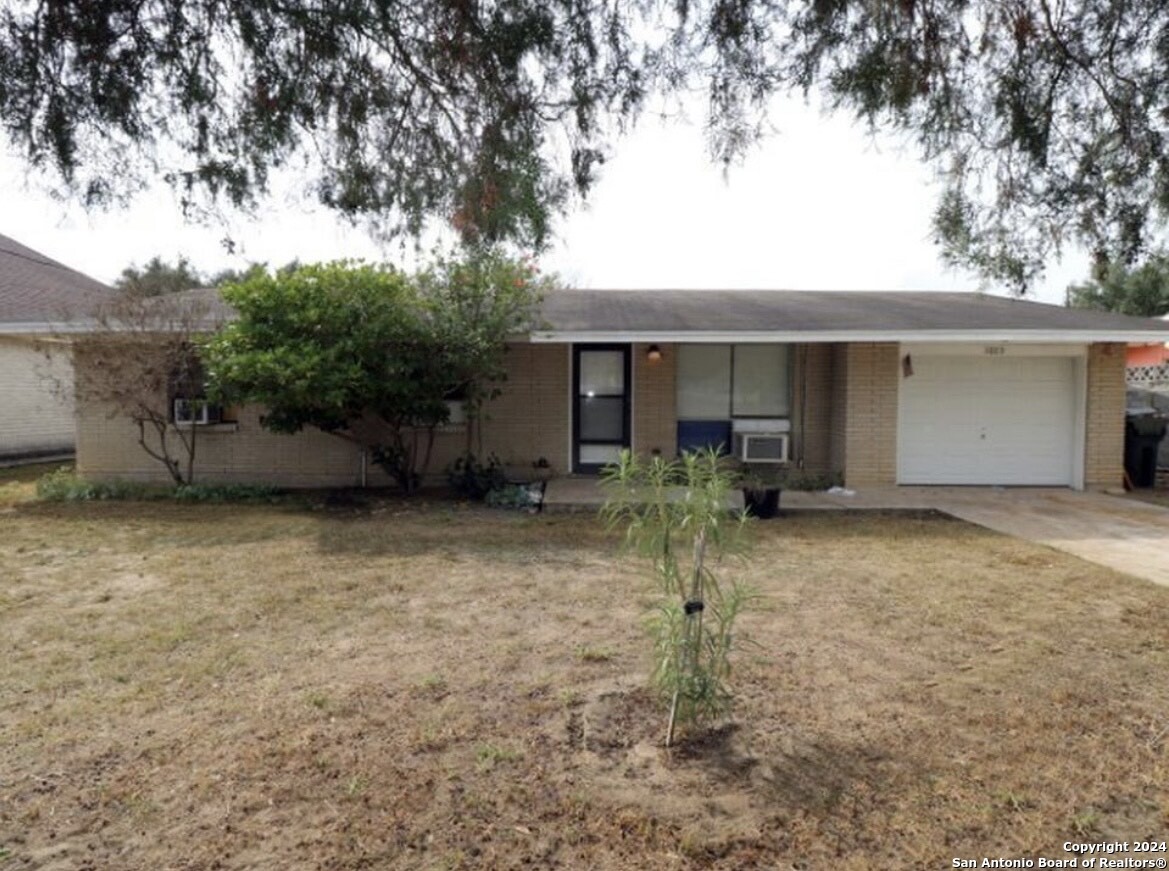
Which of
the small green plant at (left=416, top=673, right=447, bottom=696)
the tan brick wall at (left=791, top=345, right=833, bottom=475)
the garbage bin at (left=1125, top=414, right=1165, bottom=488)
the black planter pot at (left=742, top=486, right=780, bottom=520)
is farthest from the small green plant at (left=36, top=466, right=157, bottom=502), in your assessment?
the garbage bin at (left=1125, top=414, right=1165, bottom=488)

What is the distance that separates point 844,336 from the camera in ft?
32.3

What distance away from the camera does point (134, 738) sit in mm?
3285

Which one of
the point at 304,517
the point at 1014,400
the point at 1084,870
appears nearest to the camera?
the point at 1084,870

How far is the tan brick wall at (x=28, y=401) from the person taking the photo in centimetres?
1510

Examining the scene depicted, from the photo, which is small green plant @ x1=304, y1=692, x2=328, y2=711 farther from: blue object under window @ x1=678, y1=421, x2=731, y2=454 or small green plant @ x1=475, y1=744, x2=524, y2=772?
blue object under window @ x1=678, y1=421, x2=731, y2=454

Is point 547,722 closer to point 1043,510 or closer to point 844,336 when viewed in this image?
point 844,336

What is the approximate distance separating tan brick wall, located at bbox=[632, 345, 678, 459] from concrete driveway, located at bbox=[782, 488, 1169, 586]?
6.79ft

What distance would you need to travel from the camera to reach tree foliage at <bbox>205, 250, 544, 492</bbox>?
879cm

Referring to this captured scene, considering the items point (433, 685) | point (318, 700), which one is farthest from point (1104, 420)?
point (318, 700)

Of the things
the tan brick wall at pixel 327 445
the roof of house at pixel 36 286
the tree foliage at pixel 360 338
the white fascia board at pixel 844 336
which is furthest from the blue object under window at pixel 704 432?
the roof of house at pixel 36 286

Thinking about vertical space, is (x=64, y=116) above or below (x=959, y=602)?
above

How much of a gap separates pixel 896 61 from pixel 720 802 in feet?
13.4

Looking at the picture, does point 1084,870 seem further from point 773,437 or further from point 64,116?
point 773,437

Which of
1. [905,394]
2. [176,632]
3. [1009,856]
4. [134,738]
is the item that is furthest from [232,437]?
[1009,856]
